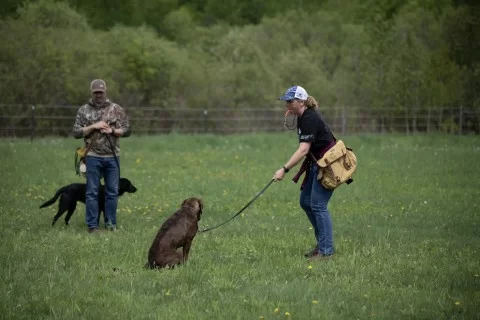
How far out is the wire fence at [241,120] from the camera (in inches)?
1348

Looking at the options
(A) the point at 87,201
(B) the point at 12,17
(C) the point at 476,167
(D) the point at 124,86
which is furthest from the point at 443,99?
(A) the point at 87,201

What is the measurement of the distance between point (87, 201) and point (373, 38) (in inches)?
1622

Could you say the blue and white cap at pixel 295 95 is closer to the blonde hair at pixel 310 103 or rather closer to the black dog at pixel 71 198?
the blonde hair at pixel 310 103

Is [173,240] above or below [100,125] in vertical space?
below

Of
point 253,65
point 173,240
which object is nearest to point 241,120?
point 253,65

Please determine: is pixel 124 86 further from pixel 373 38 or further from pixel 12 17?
pixel 373 38

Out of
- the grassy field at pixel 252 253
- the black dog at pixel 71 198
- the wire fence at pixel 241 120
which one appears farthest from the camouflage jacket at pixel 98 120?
the wire fence at pixel 241 120

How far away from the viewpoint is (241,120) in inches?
1529

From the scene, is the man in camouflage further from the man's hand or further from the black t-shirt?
the black t-shirt

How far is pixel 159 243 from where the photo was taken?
26.2 ft

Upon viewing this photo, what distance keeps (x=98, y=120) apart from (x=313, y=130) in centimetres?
392

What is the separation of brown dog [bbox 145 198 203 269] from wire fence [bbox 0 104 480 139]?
2614 cm

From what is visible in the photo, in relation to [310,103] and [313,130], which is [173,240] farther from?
[310,103]

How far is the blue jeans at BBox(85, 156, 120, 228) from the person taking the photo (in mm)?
11008
